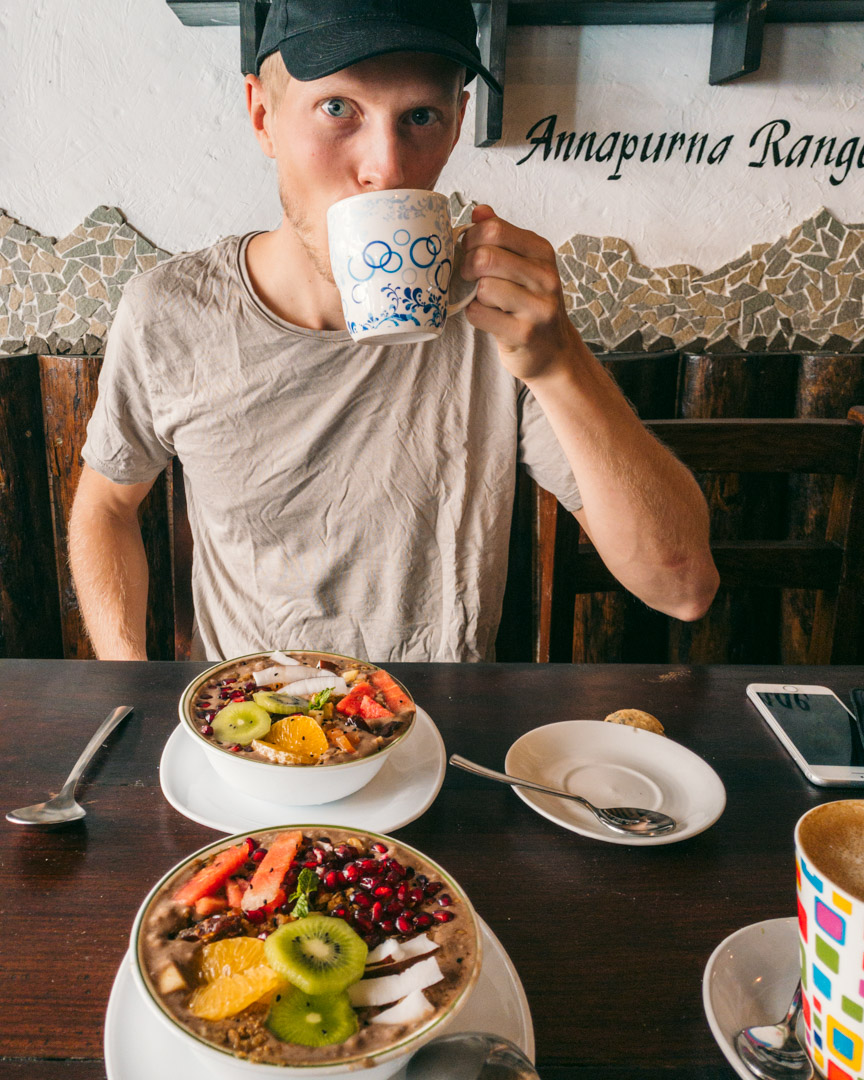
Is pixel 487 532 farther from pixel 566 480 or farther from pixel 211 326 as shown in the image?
pixel 211 326

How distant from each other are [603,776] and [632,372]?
164cm

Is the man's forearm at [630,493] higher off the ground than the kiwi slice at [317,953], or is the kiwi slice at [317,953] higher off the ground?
the man's forearm at [630,493]

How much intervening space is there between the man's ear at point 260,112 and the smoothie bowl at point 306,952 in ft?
4.01

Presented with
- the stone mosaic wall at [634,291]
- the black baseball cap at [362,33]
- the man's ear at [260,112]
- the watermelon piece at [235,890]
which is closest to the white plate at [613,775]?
the watermelon piece at [235,890]

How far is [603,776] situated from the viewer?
0.93m

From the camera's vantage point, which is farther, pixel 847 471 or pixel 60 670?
pixel 847 471

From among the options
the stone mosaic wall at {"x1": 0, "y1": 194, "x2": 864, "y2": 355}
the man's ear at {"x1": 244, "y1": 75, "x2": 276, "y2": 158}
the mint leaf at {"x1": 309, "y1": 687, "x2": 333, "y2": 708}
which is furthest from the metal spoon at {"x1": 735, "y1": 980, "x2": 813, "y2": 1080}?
the stone mosaic wall at {"x1": 0, "y1": 194, "x2": 864, "y2": 355}

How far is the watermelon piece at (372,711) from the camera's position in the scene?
2.90ft

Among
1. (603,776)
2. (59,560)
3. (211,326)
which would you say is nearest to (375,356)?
(211,326)

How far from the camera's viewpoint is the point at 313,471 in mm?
1544

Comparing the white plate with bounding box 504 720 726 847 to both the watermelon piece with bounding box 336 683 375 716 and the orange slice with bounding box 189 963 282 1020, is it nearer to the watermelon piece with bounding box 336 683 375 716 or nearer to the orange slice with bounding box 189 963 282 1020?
the watermelon piece with bounding box 336 683 375 716

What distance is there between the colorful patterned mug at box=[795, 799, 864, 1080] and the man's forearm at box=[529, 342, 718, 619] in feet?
2.67

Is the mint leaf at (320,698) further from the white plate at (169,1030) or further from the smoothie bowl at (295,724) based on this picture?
the white plate at (169,1030)

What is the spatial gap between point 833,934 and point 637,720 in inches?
21.7
